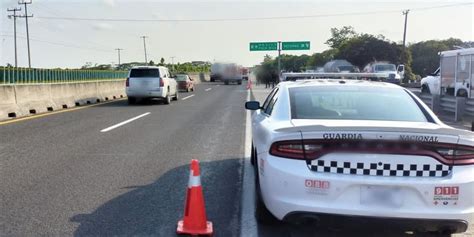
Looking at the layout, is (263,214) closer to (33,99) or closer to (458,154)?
(458,154)

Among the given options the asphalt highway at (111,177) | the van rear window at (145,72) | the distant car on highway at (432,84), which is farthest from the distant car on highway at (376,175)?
the distant car on highway at (432,84)

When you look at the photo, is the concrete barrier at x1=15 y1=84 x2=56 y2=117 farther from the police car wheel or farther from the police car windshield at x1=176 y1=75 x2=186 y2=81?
the police car windshield at x1=176 y1=75 x2=186 y2=81

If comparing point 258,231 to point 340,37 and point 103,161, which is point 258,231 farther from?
point 340,37

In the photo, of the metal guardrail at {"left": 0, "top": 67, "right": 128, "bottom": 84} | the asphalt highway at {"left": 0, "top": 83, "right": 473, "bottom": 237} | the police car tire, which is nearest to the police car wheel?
the asphalt highway at {"left": 0, "top": 83, "right": 473, "bottom": 237}

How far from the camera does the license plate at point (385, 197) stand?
3814 millimetres

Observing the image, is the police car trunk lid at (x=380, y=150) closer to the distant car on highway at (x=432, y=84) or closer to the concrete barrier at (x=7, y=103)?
the concrete barrier at (x=7, y=103)

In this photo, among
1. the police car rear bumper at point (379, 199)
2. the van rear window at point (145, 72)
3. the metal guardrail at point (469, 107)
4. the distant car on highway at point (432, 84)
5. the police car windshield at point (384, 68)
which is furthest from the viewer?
the police car windshield at point (384, 68)

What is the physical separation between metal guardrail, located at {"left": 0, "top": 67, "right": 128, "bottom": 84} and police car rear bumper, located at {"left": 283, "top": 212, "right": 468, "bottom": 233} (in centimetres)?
1465

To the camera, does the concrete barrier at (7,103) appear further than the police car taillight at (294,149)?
Yes

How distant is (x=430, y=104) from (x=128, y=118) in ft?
33.5

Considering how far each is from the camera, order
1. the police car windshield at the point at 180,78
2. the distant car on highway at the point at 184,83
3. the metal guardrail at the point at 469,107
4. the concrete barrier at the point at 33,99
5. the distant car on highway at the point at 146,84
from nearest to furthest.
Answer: the metal guardrail at the point at 469,107
the concrete barrier at the point at 33,99
the distant car on highway at the point at 146,84
the distant car on highway at the point at 184,83
the police car windshield at the point at 180,78

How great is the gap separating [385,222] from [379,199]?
0.19 metres

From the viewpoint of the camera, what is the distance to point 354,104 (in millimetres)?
5090

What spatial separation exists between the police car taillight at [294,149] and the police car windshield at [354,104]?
2.27 feet
